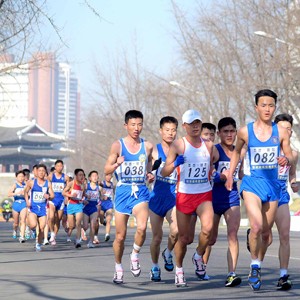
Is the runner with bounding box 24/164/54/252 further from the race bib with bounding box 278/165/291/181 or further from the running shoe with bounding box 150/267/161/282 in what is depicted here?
the race bib with bounding box 278/165/291/181

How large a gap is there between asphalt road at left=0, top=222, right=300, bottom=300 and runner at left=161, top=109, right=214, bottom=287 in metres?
0.68

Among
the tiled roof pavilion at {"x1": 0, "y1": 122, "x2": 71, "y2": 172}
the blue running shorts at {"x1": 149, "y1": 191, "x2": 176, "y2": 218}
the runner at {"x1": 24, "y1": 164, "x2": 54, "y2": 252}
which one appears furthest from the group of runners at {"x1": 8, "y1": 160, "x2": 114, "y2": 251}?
the tiled roof pavilion at {"x1": 0, "y1": 122, "x2": 71, "y2": 172}

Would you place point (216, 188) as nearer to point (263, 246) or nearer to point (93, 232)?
point (263, 246)

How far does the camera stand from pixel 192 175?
1241 cm

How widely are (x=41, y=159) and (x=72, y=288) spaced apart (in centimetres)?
11245

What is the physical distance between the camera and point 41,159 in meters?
124

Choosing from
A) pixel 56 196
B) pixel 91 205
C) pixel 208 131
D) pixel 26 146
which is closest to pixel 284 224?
pixel 208 131

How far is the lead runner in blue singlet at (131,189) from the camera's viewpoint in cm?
1315

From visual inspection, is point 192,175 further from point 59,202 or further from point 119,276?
point 59,202

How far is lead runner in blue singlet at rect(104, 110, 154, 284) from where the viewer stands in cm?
1315

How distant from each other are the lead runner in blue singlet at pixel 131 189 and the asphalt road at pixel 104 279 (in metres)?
0.38

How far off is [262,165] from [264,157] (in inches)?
3.7

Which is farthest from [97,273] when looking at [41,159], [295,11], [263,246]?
[41,159]

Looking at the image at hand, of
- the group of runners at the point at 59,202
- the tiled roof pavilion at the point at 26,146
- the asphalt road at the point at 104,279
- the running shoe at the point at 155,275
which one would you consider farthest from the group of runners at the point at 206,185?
the tiled roof pavilion at the point at 26,146
